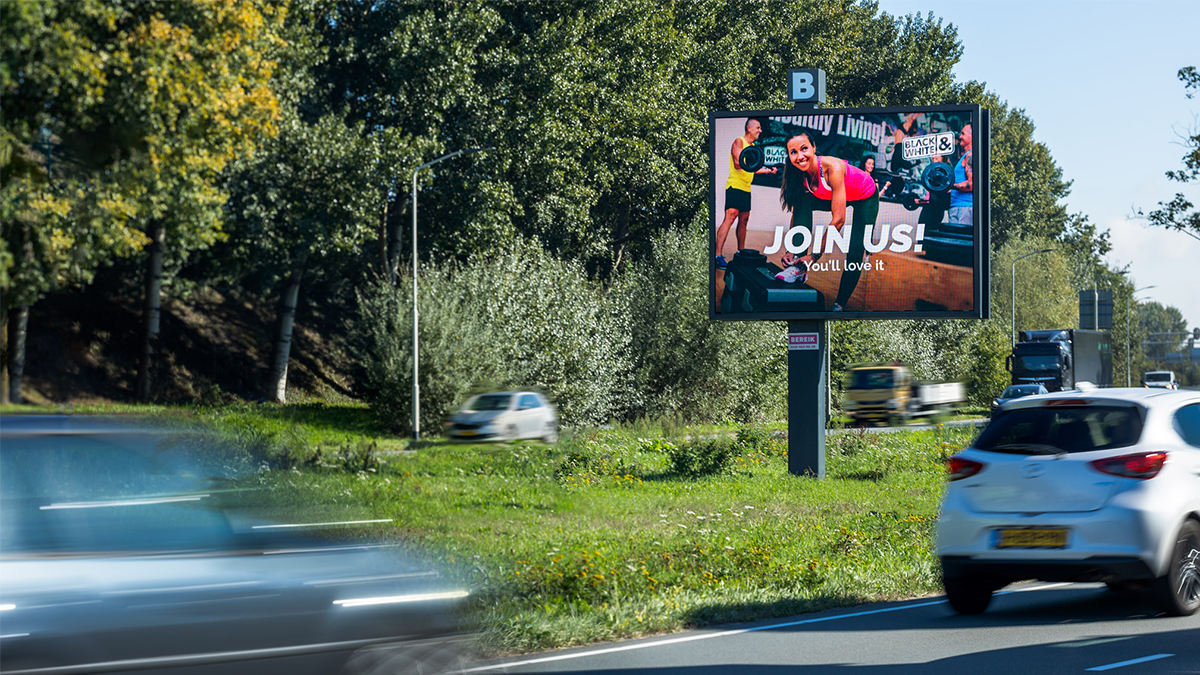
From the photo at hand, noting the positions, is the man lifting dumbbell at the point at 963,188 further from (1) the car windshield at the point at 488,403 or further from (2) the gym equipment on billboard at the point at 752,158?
(1) the car windshield at the point at 488,403

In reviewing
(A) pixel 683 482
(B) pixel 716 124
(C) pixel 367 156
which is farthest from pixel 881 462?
(C) pixel 367 156

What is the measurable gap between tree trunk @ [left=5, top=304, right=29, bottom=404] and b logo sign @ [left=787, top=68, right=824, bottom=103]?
17203 millimetres

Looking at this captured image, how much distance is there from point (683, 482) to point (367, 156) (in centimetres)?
1057

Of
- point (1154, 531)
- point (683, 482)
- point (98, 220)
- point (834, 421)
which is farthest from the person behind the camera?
point (834, 421)

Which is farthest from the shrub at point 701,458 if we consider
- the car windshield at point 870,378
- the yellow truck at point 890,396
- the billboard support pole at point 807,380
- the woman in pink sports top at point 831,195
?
the car windshield at point 870,378

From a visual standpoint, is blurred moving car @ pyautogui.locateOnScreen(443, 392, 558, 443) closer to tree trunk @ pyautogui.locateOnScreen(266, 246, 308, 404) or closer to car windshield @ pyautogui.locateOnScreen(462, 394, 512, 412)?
car windshield @ pyautogui.locateOnScreen(462, 394, 512, 412)

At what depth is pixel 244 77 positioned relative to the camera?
1446cm

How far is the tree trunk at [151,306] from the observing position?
1359cm

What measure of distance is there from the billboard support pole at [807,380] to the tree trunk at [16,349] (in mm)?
16645

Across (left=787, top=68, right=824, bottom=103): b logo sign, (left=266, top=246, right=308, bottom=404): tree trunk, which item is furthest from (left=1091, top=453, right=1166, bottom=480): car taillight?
(left=787, top=68, right=824, bottom=103): b logo sign

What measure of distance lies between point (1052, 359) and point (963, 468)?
41.4m

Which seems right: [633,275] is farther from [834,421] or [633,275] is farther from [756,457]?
[756,457]

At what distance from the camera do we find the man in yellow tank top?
22.6 meters

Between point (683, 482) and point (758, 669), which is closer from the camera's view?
point (758, 669)
